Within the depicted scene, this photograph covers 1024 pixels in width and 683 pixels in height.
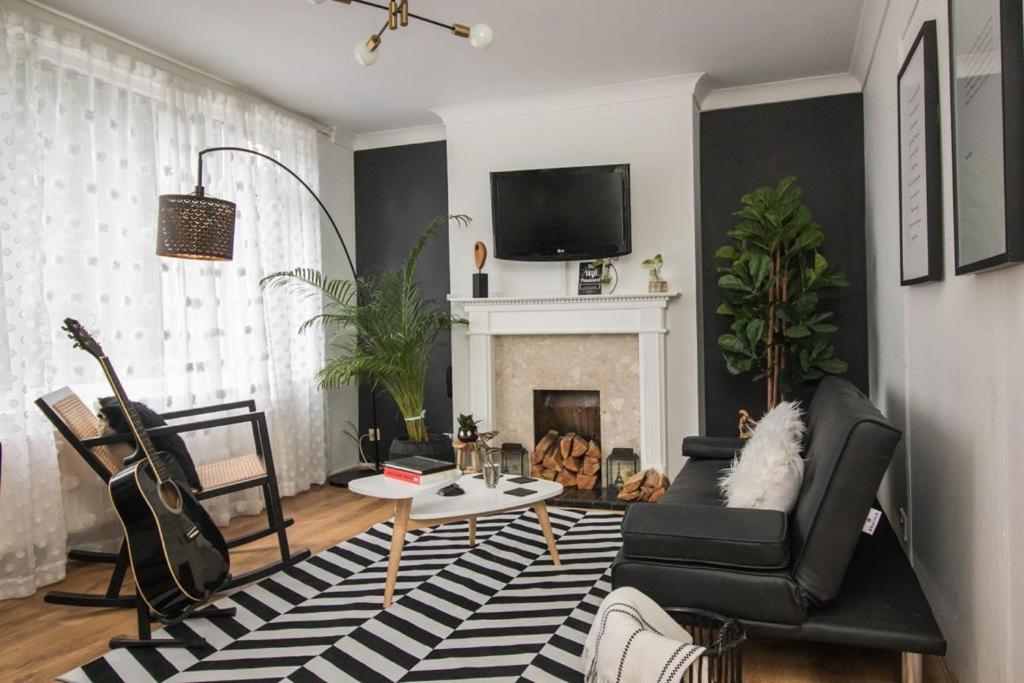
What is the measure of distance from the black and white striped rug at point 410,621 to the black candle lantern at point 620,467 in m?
0.95

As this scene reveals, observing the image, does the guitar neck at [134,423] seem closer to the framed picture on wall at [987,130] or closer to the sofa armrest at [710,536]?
the sofa armrest at [710,536]

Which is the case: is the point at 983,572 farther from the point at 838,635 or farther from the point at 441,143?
A: the point at 441,143

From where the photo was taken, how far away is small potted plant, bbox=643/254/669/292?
4.32m

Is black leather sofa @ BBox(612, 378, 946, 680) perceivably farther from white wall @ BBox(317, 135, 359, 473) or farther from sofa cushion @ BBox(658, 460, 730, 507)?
white wall @ BBox(317, 135, 359, 473)

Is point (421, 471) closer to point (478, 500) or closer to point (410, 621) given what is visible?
point (478, 500)

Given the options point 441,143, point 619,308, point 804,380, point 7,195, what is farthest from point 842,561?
point 441,143

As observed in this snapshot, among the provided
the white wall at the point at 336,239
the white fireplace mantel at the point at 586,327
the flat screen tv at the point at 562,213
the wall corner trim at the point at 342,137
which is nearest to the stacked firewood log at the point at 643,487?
the white fireplace mantel at the point at 586,327

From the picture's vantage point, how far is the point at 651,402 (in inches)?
172

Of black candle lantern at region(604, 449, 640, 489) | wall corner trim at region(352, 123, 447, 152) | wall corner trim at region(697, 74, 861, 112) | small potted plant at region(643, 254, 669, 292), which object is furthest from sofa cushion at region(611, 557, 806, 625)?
wall corner trim at region(352, 123, 447, 152)

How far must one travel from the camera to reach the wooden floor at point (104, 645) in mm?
2162

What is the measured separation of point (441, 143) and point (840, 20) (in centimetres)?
276

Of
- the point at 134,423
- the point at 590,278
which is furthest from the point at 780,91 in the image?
the point at 134,423

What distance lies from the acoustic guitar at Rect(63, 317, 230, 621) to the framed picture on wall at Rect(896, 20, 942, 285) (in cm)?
268

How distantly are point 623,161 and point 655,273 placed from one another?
77cm
